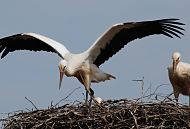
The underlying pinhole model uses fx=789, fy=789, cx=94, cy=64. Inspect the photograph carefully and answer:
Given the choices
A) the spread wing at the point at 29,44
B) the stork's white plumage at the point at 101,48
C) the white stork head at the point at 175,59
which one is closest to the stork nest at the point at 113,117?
the stork's white plumage at the point at 101,48

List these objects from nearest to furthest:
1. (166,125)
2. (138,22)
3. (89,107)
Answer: (166,125)
(89,107)
(138,22)

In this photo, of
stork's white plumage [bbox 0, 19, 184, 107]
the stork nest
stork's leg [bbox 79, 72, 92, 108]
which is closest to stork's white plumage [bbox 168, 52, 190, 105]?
stork's white plumage [bbox 0, 19, 184, 107]

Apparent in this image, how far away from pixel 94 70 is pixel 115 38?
18.5 inches

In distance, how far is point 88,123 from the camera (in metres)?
7.48

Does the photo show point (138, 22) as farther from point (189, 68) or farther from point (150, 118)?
point (150, 118)

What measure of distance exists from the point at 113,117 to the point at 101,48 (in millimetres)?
1985

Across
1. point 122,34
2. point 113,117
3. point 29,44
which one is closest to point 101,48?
point 122,34

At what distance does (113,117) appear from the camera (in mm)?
7438

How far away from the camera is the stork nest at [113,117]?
24.1 ft

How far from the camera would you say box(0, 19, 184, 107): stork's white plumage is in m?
8.97

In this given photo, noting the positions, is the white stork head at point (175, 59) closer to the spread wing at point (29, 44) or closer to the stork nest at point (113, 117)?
the spread wing at point (29, 44)

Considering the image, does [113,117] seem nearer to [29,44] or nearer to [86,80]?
[86,80]

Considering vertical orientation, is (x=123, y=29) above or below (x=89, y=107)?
above

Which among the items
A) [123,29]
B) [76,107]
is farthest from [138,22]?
[76,107]
